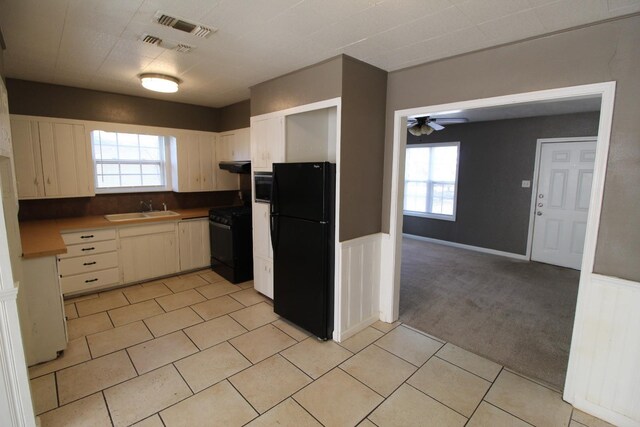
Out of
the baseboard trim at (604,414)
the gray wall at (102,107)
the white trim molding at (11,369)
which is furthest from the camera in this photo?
the gray wall at (102,107)

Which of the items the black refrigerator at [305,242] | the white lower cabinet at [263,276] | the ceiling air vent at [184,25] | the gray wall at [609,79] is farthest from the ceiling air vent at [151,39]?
the gray wall at [609,79]

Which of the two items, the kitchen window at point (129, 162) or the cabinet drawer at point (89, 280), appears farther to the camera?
the kitchen window at point (129, 162)

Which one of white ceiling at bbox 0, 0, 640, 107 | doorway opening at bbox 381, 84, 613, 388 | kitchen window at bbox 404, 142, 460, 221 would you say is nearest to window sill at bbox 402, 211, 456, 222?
kitchen window at bbox 404, 142, 460, 221

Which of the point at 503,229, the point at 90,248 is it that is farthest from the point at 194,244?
the point at 503,229

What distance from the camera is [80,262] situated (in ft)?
11.7

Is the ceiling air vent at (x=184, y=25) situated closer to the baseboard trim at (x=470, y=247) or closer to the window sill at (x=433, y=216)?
the window sill at (x=433, y=216)

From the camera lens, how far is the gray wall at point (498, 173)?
→ 16.5 ft

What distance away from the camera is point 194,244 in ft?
14.6

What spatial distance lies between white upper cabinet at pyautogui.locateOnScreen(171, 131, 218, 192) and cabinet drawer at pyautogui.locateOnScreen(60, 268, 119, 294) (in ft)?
4.83

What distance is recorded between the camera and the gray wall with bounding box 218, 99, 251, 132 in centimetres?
440

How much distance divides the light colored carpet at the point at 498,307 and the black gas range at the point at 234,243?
2058 mm

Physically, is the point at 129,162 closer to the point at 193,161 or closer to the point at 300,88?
the point at 193,161

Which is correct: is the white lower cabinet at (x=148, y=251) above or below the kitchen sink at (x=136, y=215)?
below

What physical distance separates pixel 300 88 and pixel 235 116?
2.05m
